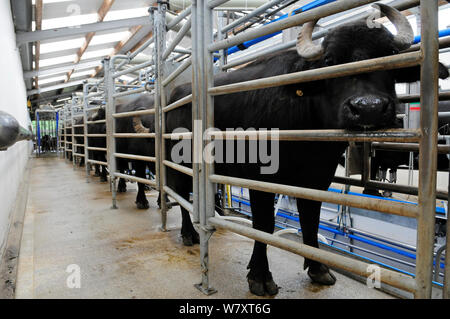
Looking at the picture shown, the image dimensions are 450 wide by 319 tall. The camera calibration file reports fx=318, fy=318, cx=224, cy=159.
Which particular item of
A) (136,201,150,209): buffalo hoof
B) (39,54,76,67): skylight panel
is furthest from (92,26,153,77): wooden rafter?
(136,201,150,209): buffalo hoof

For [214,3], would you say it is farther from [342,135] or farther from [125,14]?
[125,14]

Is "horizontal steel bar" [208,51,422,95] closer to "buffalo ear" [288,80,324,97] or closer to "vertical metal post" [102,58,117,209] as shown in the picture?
"buffalo ear" [288,80,324,97]

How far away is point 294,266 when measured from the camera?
7.82 feet

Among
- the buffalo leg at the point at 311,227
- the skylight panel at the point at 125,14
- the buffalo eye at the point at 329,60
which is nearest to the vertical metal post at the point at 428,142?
the buffalo eye at the point at 329,60

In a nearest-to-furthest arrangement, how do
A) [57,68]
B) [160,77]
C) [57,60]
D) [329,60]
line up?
[329,60]
[160,77]
[57,60]
[57,68]

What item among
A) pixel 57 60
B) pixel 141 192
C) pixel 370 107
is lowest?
pixel 141 192

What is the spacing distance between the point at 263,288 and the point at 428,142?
4.56 feet

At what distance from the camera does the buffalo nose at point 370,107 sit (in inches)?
48.2

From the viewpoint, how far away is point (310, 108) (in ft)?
6.22

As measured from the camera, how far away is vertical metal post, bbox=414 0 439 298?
0.96 meters

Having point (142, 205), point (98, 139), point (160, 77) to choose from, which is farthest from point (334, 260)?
point (98, 139)
